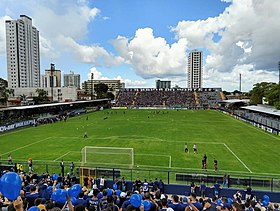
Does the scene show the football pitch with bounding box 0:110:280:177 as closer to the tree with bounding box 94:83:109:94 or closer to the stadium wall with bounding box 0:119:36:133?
the stadium wall with bounding box 0:119:36:133

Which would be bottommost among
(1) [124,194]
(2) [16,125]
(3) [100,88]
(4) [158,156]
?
(4) [158,156]

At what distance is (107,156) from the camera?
79.6 ft

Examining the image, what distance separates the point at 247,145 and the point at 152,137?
13292 mm

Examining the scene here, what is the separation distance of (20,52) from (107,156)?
156m

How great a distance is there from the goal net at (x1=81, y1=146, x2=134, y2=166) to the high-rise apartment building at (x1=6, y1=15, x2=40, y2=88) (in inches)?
5892

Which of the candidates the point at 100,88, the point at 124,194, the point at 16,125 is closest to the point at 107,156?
the point at 124,194

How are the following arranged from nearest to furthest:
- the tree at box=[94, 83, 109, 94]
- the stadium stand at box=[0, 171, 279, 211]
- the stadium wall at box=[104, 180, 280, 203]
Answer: the stadium stand at box=[0, 171, 279, 211], the stadium wall at box=[104, 180, 280, 203], the tree at box=[94, 83, 109, 94]

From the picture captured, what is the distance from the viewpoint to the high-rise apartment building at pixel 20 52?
152 metres

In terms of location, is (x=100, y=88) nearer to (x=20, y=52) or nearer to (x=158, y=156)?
(x=20, y=52)

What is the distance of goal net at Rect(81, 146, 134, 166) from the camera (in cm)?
2267

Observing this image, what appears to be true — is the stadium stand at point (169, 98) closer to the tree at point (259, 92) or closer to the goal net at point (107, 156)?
the tree at point (259, 92)

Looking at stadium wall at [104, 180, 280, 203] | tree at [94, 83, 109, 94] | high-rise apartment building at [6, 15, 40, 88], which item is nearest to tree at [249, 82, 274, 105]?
stadium wall at [104, 180, 280, 203]

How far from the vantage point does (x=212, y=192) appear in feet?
50.2

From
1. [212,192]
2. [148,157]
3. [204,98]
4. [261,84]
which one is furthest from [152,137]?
[204,98]
